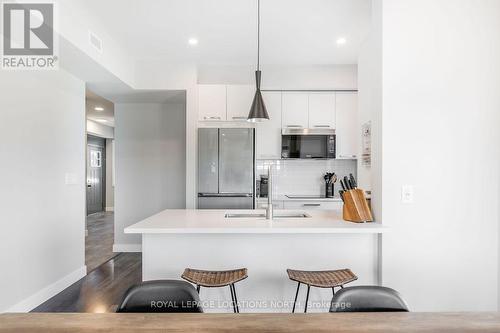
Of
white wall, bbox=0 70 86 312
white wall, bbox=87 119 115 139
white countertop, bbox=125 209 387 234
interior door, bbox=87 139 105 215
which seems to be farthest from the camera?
interior door, bbox=87 139 105 215

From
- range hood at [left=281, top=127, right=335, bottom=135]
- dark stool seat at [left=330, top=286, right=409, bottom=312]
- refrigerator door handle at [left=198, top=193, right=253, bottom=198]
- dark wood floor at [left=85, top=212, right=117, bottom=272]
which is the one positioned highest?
range hood at [left=281, top=127, right=335, bottom=135]

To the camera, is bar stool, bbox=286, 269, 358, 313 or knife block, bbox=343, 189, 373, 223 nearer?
bar stool, bbox=286, 269, 358, 313

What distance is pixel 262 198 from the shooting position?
416 cm

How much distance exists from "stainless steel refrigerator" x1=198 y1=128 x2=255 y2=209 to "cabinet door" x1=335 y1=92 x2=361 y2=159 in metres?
→ 1.30

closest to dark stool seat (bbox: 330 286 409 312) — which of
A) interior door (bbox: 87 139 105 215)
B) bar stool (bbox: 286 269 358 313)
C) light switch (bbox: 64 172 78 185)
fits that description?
bar stool (bbox: 286 269 358 313)

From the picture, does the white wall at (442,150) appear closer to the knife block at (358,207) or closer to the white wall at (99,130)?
the knife block at (358,207)

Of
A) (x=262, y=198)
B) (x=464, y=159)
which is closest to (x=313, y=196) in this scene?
(x=262, y=198)

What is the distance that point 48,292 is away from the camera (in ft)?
9.72

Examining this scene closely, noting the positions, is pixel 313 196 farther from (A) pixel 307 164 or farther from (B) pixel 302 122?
(B) pixel 302 122

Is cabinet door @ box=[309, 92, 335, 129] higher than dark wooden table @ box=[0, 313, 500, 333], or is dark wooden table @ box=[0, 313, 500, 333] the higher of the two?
cabinet door @ box=[309, 92, 335, 129]

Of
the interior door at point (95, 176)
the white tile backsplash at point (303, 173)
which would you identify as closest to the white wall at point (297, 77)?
the white tile backsplash at point (303, 173)

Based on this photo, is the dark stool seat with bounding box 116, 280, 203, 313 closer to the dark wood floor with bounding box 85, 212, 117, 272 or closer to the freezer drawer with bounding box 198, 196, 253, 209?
the freezer drawer with bounding box 198, 196, 253, 209

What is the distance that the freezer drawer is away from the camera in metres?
3.99

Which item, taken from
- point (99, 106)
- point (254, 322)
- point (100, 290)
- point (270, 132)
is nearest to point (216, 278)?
point (254, 322)
